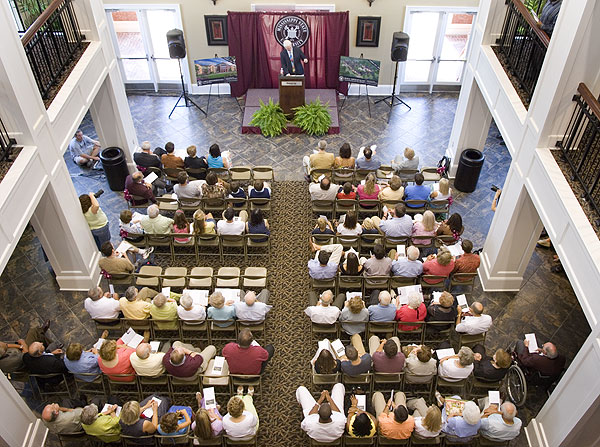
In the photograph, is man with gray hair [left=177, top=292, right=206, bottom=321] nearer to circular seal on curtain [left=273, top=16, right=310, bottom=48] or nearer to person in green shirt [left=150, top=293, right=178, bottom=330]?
person in green shirt [left=150, top=293, right=178, bottom=330]

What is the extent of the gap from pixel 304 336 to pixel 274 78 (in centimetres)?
815

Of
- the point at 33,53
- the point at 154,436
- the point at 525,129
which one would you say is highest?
the point at 33,53

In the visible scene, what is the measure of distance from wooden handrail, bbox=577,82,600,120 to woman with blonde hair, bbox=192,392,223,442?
6081 millimetres

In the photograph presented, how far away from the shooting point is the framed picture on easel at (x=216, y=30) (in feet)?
44.7

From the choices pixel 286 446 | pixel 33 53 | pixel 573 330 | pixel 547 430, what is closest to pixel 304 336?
pixel 286 446

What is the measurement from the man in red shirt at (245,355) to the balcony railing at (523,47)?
5825 mm

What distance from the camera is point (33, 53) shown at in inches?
335

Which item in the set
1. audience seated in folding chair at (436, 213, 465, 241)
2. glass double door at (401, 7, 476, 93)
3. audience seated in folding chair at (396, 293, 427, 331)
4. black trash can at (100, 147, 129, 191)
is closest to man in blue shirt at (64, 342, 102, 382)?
audience seated in folding chair at (396, 293, 427, 331)

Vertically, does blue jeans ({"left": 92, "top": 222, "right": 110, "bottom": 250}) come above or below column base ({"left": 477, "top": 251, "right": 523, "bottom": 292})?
above

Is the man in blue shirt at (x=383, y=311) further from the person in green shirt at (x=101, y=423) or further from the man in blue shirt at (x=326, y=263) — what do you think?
the person in green shirt at (x=101, y=423)

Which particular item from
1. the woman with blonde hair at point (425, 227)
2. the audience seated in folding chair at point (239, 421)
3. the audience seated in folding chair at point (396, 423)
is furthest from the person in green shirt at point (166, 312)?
the woman with blonde hair at point (425, 227)

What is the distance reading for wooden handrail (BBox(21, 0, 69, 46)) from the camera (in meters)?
8.11

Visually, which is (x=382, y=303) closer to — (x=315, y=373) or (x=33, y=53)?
(x=315, y=373)

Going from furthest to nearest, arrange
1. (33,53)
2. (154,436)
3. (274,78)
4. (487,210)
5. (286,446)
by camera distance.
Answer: (274,78), (487,210), (33,53), (286,446), (154,436)
